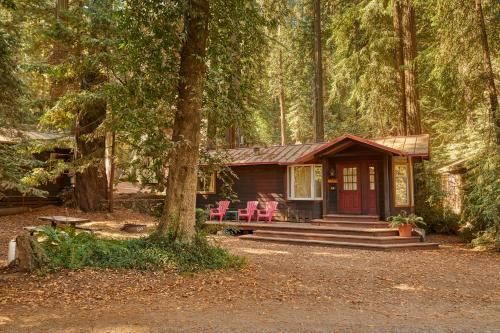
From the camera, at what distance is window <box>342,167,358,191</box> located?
1455 centimetres

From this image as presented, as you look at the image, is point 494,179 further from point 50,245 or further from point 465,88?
point 50,245

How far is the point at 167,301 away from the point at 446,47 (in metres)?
11.3

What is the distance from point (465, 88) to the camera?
12.3 meters

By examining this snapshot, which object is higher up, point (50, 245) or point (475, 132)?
point (475, 132)

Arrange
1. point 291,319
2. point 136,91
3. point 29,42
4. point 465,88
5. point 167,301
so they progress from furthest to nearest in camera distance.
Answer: point 29,42, point 465,88, point 136,91, point 167,301, point 291,319

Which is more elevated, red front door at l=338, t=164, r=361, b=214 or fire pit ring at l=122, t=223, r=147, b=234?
red front door at l=338, t=164, r=361, b=214

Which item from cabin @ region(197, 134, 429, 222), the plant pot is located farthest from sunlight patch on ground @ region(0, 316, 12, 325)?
the plant pot

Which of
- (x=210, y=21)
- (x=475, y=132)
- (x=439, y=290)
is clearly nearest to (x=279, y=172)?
(x=475, y=132)

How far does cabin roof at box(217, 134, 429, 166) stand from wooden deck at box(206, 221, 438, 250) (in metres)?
2.55

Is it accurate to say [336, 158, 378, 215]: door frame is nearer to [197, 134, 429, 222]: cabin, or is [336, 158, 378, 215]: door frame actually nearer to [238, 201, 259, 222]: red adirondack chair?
[197, 134, 429, 222]: cabin

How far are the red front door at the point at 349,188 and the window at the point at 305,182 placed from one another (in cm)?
103

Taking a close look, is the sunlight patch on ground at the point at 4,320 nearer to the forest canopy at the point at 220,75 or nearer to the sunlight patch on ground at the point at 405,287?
the forest canopy at the point at 220,75

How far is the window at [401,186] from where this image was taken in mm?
13982

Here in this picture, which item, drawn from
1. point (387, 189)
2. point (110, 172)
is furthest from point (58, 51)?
point (387, 189)
